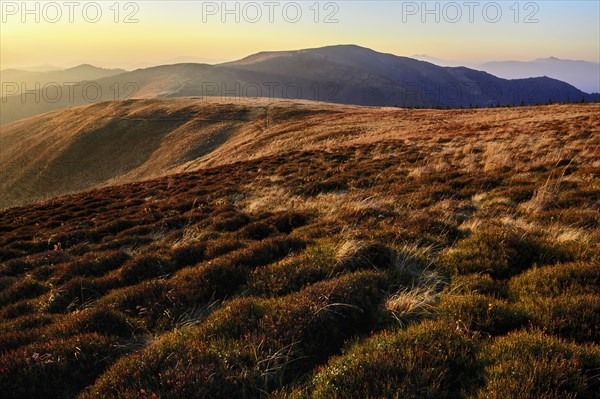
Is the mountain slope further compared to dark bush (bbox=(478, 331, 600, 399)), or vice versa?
the mountain slope

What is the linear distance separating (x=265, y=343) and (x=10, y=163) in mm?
84674

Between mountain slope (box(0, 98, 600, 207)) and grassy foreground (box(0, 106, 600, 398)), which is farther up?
mountain slope (box(0, 98, 600, 207))

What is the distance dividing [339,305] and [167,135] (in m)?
72.6

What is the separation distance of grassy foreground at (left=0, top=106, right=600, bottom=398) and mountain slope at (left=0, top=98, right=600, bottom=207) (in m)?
29.6

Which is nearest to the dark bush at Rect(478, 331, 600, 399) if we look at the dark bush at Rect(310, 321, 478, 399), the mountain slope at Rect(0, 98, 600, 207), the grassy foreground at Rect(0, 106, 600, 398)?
the grassy foreground at Rect(0, 106, 600, 398)

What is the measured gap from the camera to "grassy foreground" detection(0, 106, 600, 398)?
4.00m

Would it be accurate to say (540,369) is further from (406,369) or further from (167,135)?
(167,135)

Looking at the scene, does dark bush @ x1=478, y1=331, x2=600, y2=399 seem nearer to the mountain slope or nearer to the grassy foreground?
the grassy foreground

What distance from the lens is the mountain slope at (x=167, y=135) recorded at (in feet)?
160

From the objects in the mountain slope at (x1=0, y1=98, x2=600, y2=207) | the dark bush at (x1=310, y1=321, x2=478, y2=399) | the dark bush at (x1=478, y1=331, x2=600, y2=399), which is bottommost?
the dark bush at (x1=310, y1=321, x2=478, y2=399)

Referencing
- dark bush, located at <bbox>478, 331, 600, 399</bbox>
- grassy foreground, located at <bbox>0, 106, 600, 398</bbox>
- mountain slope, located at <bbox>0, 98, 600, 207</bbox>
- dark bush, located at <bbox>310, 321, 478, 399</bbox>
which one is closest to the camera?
dark bush, located at <bbox>478, 331, 600, 399</bbox>

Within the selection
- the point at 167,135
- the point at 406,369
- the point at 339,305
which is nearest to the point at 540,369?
the point at 406,369

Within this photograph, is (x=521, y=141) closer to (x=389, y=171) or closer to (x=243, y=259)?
(x=389, y=171)

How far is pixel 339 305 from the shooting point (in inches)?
219
